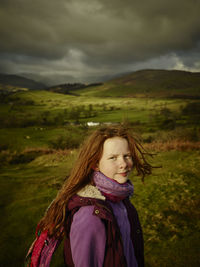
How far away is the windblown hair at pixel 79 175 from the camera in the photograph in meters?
1.53

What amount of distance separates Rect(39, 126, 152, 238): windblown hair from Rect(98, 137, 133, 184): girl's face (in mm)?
72

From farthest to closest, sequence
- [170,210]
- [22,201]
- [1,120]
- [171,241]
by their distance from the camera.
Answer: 1. [1,120]
2. [22,201]
3. [170,210]
4. [171,241]

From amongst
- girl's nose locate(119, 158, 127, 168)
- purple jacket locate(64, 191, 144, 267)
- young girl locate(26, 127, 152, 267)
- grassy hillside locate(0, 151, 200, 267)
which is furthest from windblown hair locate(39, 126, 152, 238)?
grassy hillside locate(0, 151, 200, 267)

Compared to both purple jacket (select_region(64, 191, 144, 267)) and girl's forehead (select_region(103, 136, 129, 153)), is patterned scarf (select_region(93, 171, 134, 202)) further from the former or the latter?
girl's forehead (select_region(103, 136, 129, 153))

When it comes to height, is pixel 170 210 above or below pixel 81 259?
below

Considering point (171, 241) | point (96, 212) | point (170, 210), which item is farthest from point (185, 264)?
point (96, 212)

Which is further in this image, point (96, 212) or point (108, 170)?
point (108, 170)

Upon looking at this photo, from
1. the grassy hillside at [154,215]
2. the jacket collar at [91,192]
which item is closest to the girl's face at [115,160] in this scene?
the jacket collar at [91,192]

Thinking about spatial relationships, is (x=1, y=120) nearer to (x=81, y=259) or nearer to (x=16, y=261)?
(x=16, y=261)

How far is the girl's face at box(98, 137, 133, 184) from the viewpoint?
1703 millimetres

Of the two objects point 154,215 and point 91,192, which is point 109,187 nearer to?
point 91,192

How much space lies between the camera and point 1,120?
41594mm

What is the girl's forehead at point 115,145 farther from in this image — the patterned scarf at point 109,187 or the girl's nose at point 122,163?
the patterned scarf at point 109,187

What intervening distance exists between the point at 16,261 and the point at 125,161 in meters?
3.87
